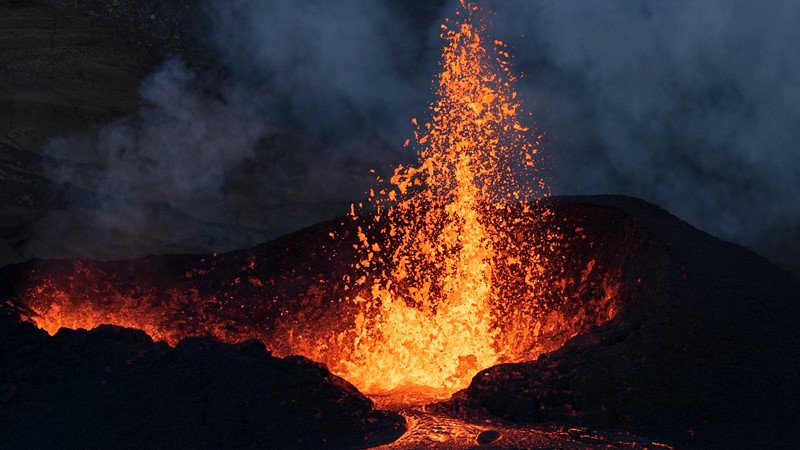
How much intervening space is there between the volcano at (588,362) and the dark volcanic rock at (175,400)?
0.01 metres

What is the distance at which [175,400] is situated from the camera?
17.9ft

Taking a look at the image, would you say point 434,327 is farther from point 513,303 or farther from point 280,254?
point 280,254

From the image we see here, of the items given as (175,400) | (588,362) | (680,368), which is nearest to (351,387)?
(175,400)

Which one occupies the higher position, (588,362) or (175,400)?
(588,362)

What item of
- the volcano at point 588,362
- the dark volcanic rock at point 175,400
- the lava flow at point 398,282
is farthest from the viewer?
the lava flow at point 398,282

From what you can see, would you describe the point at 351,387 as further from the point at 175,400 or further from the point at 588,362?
the point at 588,362

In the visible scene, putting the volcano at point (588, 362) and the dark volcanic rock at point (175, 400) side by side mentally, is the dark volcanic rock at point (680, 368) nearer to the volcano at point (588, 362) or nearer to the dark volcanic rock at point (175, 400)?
the volcano at point (588, 362)

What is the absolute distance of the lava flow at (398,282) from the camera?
8141mm

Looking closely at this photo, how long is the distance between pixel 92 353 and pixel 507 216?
14.9 ft

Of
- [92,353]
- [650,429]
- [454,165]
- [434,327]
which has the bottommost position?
[650,429]

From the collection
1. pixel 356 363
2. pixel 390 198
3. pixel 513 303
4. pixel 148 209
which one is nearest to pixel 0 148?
pixel 148 209

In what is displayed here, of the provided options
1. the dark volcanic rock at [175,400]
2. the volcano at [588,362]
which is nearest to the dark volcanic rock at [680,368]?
the volcano at [588,362]

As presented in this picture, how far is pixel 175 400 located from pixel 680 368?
11.2 ft

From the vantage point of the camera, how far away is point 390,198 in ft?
40.9
